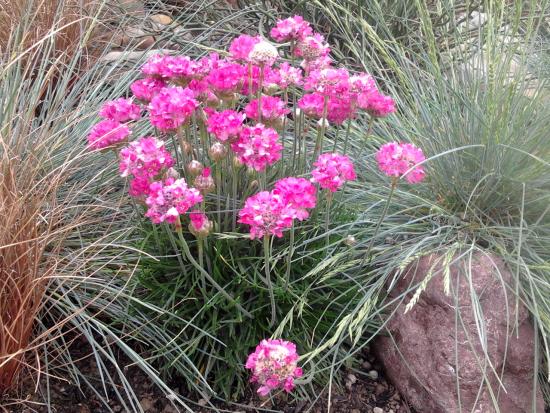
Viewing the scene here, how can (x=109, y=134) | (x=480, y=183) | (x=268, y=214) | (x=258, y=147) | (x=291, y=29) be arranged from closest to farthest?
(x=268, y=214)
(x=258, y=147)
(x=109, y=134)
(x=291, y=29)
(x=480, y=183)

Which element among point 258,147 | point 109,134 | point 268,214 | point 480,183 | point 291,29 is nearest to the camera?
point 268,214

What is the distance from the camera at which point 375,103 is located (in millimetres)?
1779

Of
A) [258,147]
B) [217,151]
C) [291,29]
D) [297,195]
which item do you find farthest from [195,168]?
[291,29]

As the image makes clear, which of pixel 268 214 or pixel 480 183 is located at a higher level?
pixel 268 214

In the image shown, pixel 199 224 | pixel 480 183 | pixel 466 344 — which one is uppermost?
pixel 199 224

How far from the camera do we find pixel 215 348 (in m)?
1.94

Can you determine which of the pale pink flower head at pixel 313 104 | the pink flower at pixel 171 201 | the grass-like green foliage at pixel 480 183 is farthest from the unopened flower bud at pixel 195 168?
the grass-like green foliage at pixel 480 183

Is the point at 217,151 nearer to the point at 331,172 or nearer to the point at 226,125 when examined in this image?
the point at 226,125

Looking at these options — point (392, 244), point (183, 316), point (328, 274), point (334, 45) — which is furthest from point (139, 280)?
point (334, 45)

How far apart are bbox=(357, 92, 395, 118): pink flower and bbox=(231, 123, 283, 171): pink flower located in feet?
1.00

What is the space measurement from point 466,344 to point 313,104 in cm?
76

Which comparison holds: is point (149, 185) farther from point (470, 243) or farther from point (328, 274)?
point (470, 243)

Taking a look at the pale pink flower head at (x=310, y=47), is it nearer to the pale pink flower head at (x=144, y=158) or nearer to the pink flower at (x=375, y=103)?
the pink flower at (x=375, y=103)

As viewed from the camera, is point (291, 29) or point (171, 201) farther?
point (291, 29)
